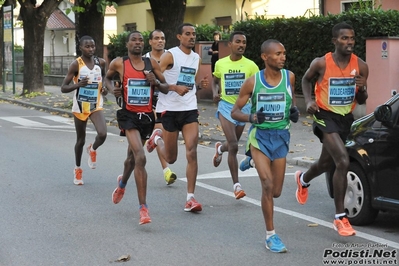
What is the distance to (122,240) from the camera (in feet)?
24.2

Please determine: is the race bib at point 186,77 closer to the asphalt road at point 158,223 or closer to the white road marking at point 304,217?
the asphalt road at point 158,223

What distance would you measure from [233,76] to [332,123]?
234cm

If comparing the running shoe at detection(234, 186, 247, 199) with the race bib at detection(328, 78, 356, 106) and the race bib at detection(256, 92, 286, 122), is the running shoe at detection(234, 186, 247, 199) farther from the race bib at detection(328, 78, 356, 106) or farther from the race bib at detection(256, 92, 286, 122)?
the race bib at detection(256, 92, 286, 122)

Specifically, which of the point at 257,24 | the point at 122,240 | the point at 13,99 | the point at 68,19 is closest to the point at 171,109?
the point at 122,240

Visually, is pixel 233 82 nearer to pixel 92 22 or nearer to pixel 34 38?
pixel 92 22

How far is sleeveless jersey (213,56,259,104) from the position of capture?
31.8ft

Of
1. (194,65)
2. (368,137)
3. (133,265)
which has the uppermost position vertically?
(194,65)

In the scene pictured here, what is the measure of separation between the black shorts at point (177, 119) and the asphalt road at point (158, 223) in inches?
35.7

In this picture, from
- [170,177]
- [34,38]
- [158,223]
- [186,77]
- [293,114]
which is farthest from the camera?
[34,38]

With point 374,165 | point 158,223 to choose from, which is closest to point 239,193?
point 158,223

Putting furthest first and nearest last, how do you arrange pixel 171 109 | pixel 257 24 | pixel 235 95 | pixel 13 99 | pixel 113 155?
pixel 13 99 < pixel 257 24 < pixel 113 155 < pixel 235 95 < pixel 171 109

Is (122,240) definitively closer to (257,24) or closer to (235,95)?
(235,95)

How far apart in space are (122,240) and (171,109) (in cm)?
198

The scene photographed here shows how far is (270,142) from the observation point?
7082 millimetres
